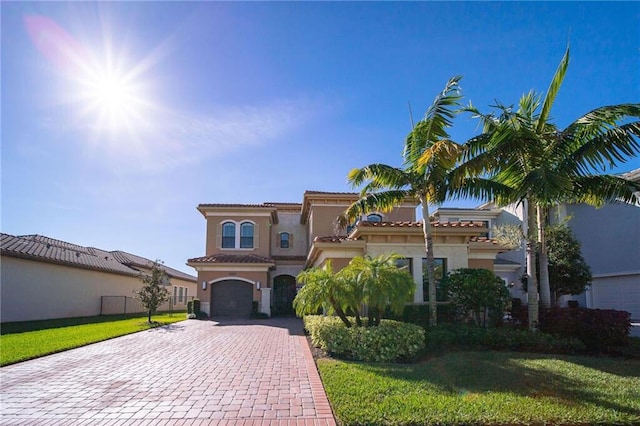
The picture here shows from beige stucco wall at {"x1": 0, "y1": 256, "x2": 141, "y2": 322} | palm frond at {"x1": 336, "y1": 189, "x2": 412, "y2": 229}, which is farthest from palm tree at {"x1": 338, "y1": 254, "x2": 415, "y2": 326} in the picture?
beige stucco wall at {"x1": 0, "y1": 256, "x2": 141, "y2": 322}

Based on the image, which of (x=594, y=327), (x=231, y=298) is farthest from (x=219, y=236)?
(x=594, y=327)

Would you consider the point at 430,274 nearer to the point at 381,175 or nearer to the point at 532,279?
the point at 532,279

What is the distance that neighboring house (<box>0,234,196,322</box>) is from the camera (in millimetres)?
18391

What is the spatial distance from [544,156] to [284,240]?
2011 centimetres

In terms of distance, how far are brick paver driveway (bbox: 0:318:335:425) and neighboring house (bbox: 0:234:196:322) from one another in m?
9.43

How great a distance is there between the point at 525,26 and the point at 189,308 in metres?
21.5

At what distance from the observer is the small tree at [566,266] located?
1783cm

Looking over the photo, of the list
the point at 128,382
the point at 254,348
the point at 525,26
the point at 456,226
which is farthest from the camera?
the point at 456,226

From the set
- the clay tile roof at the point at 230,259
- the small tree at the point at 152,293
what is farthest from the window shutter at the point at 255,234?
the small tree at the point at 152,293

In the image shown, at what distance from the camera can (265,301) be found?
24047mm

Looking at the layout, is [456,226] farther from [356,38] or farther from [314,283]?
[356,38]

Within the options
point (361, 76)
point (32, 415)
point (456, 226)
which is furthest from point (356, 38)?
point (32, 415)

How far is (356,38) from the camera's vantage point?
35.0 feet

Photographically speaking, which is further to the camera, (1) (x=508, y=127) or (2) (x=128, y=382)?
(1) (x=508, y=127)
